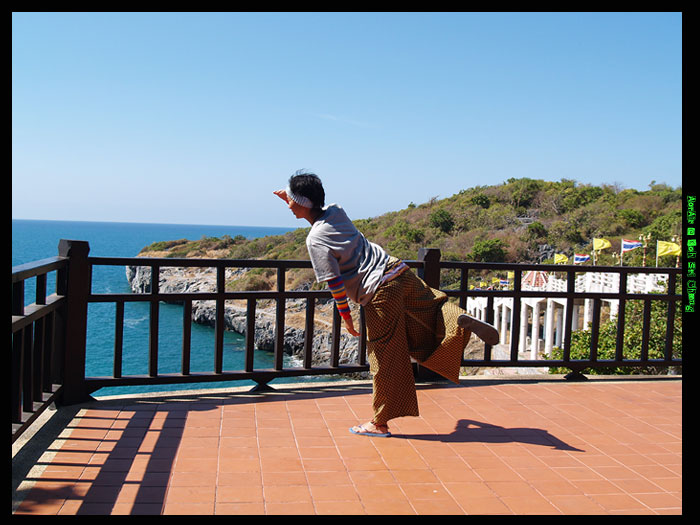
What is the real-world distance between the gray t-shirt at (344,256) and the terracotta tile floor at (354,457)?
981mm

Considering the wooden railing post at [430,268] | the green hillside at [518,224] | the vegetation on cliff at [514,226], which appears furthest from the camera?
the green hillside at [518,224]

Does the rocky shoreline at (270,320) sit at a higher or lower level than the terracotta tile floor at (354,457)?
lower

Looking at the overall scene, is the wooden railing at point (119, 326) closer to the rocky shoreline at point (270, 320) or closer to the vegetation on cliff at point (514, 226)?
the rocky shoreline at point (270, 320)

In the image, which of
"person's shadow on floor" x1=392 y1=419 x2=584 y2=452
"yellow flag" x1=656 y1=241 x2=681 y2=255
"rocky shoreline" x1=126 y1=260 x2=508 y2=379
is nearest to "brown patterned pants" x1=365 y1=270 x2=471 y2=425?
"person's shadow on floor" x1=392 y1=419 x2=584 y2=452

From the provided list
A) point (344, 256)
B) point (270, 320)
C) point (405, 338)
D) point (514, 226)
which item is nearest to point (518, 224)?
point (514, 226)

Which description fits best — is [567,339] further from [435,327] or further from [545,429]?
[435,327]

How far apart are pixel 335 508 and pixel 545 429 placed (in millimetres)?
1884

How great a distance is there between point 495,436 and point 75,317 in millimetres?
2948

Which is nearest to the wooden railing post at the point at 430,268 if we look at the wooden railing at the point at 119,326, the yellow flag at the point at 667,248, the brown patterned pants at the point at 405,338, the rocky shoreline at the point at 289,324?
the wooden railing at the point at 119,326

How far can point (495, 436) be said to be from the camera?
3746 mm

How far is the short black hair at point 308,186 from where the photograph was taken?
343 centimetres

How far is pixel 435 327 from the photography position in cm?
365

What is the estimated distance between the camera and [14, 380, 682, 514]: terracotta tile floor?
270cm
